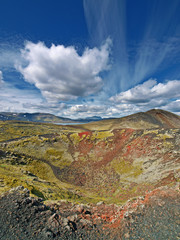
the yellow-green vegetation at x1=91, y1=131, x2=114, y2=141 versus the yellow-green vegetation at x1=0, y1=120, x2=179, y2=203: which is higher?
the yellow-green vegetation at x1=91, y1=131, x2=114, y2=141

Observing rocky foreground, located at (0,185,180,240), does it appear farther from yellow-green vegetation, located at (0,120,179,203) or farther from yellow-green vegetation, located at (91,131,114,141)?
yellow-green vegetation, located at (91,131,114,141)

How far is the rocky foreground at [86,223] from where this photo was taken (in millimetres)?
11156

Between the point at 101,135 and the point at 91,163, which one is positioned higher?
the point at 101,135

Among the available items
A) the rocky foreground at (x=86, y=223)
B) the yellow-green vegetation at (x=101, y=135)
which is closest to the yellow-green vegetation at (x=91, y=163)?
the yellow-green vegetation at (x=101, y=135)

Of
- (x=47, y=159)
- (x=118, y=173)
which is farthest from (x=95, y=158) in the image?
(x=47, y=159)

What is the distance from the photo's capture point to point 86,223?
→ 1422 cm

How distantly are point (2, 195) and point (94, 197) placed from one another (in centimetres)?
2340

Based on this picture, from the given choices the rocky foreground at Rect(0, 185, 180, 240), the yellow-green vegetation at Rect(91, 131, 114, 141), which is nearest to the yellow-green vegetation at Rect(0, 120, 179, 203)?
the yellow-green vegetation at Rect(91, 131, 114, 141)

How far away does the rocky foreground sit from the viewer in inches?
439

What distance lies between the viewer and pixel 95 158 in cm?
5512

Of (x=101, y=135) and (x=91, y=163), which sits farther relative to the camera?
(x=101, y=135)

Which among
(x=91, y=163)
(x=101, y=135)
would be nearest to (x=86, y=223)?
(x=91, y=163)

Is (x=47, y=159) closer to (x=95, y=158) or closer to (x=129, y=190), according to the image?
(x=95, y=158)

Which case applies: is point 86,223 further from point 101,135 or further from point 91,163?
point 101,135
